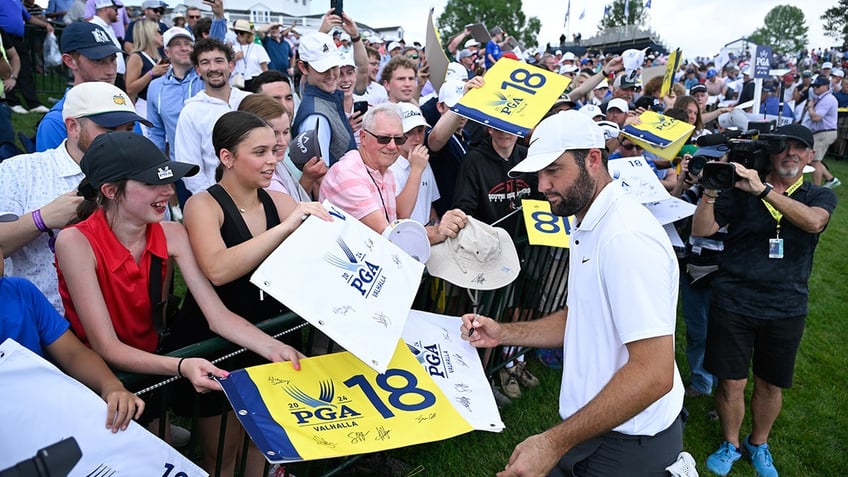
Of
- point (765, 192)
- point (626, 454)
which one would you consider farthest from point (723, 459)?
point (626, 454)

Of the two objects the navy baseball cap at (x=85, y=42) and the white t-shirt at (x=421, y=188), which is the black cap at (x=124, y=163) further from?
the navy baseball cap at (x=85, y=42)

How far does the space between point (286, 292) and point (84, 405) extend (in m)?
0.80

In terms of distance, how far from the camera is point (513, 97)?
14.6ft

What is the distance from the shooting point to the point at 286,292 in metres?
2.29

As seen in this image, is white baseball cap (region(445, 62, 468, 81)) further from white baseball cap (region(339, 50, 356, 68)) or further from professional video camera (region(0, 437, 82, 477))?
professional video camera (region(0, 437, 82, 477))

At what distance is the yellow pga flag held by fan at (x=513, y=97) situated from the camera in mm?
4258

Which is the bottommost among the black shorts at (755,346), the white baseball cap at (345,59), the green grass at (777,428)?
the green grass at (777,428)

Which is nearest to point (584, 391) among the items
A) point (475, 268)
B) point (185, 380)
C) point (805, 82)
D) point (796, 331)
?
point (475, 268)

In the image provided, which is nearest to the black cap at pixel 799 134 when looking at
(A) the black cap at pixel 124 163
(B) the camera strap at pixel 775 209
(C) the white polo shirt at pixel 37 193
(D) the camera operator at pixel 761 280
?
(D) the camera operator at pixel 761 280

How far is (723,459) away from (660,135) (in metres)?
3.02

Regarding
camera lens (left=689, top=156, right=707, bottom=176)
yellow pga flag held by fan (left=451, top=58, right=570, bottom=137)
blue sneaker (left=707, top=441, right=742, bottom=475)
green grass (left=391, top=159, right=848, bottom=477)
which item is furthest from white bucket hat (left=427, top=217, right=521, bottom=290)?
blue sneaker (left=707, top=441, right=742, bottom=475)

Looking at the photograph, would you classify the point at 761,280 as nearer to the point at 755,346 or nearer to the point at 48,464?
the point at 755,346

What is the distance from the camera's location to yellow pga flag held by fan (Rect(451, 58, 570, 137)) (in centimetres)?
426

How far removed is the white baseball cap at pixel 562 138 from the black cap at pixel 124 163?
1719mm
